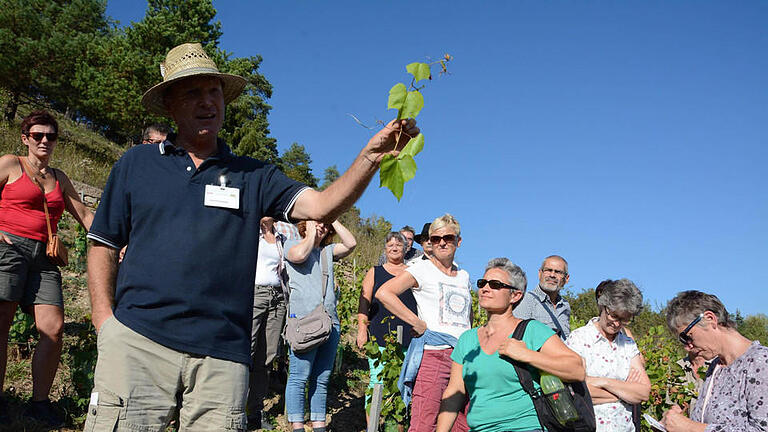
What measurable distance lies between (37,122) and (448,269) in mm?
3067

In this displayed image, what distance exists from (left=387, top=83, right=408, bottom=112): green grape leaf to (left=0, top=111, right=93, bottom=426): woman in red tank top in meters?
2.88

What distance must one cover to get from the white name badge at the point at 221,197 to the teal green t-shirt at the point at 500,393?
1.79m

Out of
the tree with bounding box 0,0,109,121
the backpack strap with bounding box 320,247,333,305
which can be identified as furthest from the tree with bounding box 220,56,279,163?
the backpack strap with bounding box 320,247,333,305

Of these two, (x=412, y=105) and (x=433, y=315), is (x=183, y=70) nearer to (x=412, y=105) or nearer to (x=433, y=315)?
(x=412, y=105)

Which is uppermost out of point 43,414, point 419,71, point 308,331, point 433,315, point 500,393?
point 419,71

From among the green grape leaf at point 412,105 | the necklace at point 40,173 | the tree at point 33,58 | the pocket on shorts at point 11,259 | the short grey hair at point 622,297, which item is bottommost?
the short grey hair at point 622,297

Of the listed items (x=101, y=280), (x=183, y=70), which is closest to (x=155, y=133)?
(x=183, y=70)

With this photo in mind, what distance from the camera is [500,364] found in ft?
Answer: 10.0

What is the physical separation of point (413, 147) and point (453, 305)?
2.74 meters

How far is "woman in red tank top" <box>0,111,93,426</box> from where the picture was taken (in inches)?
143

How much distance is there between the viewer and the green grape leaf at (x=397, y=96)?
1.66 meters

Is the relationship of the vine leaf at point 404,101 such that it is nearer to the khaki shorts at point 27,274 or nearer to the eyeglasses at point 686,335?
the eyeglasses at point 686,335

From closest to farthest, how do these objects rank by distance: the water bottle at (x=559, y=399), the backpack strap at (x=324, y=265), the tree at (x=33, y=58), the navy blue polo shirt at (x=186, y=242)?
the navy blue polo shirt at (x=186, y=242) < the water bottle at (x=559, y=399) < the backpack strap at (x=324, y=265) < the tree at (x=33, y=58)

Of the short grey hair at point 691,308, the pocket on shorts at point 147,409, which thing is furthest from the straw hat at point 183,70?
the short grey hair at point 691,308
